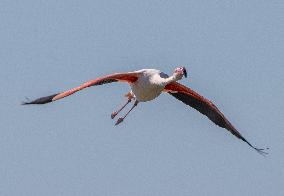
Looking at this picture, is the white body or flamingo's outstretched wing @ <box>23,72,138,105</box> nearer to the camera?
flamingo's outstretched wing @ <box>23,72,138,105</box>

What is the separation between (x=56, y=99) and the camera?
2944cm

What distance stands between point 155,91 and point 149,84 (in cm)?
29

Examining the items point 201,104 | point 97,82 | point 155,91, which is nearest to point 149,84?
point 155,91

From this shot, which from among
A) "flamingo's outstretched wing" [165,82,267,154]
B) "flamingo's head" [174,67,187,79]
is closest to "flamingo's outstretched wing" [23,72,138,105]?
"flamingo's head" [174,67,187,79]

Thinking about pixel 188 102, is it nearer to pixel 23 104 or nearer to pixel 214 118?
pixel 214 118

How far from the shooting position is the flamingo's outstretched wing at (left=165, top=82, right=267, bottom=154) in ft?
111

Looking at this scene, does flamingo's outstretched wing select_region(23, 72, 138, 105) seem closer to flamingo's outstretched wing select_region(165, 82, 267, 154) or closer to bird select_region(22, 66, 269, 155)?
bird select_region(22, 66, 269, 155)

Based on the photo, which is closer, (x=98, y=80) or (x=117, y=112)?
(x=98, y=80)

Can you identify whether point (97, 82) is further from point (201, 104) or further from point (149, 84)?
point (201, 104)

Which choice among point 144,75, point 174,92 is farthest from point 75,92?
point 174,92

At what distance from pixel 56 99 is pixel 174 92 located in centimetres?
623

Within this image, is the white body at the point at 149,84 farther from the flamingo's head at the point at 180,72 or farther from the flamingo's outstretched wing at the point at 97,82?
the flamingo's head at the point at 180,72

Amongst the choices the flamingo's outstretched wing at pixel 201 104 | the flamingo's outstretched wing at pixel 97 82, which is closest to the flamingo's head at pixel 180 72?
the flamingo's outstretched wing at pixel 97 82

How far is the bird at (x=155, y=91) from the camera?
2964 cm
